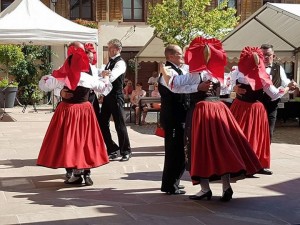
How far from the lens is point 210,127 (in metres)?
5.15

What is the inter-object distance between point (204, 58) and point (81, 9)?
19.6m

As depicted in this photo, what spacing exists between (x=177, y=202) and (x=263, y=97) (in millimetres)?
2378

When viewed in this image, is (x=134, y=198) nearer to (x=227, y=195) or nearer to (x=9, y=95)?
(x=227, y=195)

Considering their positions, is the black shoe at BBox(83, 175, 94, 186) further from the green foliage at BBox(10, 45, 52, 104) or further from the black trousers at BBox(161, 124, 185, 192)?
the green foliage at BBox(10, 45, 52, 104)

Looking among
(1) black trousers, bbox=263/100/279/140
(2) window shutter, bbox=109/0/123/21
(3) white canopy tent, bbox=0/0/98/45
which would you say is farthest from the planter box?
(1) black trousers, bbox=263/100/279/140

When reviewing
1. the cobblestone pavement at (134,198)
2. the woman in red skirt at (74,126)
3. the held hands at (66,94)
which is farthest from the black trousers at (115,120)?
the held hands at (66,94)

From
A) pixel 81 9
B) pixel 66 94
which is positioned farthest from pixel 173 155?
pixel 81 9

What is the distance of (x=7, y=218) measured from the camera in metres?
4.77

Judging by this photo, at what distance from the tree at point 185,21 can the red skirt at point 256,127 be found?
32.2 feet

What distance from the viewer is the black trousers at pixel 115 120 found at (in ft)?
25.7

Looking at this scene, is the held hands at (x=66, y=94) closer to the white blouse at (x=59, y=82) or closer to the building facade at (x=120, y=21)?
the white blouse at (x=59, y=82)

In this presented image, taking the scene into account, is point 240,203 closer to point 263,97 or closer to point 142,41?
point 263,97

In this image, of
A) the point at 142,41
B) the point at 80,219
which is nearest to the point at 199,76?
the point at 80,219

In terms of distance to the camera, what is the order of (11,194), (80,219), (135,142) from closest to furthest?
1. (80,219)
2. (11,194)
3. (135,142)
